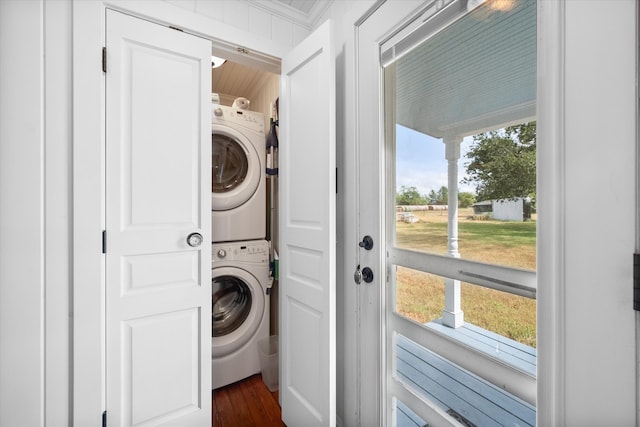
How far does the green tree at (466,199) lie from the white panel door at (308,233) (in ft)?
1.59

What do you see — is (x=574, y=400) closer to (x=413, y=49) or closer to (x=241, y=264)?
(x=413, y=49)

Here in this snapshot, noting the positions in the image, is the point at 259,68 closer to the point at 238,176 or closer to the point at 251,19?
the point at 251,19

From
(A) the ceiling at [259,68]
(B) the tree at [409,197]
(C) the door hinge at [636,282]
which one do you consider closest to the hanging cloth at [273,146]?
(A) the ceiling at [259,68]

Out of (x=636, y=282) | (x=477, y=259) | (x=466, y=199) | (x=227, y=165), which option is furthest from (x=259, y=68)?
(x=636, y=282)

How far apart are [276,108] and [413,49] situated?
4.20ft

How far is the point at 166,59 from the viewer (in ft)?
4.23

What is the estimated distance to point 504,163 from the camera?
0.77 meters

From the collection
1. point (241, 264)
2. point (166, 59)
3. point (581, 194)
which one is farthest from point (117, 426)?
point (581, 194)

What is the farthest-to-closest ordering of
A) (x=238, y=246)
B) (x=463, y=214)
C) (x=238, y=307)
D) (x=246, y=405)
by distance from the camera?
(x=238, y=307), (x=238, y=246), (x=246, y=405), (x=463, y=214)

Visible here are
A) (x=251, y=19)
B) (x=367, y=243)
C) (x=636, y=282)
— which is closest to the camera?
(x=636, y=282)

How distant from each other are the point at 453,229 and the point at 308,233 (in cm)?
63

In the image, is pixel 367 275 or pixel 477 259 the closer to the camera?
pixel 477 259

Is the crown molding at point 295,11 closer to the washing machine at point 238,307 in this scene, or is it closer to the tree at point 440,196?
the tree at point 440,196

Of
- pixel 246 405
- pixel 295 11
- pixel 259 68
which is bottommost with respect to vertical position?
pixel 246 405
